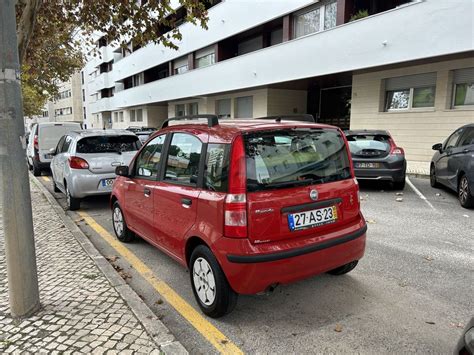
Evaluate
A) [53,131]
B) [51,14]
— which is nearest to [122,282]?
[51,14]

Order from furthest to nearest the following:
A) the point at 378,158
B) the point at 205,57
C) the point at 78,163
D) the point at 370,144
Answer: the point at 205,57, the point at 370,144, the point at 378,158, the point at 78,163

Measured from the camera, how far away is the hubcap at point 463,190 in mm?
6796

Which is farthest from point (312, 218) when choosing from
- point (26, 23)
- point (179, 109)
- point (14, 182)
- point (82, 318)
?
point (179, 109)

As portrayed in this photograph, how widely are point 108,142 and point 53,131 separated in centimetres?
658

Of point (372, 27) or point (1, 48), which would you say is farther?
point (372, 27)

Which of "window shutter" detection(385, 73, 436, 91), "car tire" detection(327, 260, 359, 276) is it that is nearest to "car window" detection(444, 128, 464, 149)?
"window shutter" detection(385, 73, 436, 91)

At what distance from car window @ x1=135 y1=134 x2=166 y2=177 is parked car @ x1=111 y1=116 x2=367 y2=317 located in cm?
41

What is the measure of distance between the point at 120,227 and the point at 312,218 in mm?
3250

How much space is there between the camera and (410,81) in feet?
40.9

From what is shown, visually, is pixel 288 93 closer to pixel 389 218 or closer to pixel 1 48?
pixel 389 218

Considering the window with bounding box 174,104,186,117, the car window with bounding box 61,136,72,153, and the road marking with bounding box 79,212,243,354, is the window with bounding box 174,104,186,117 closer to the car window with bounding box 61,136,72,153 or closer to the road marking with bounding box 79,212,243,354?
the car window with bounding box 61,136,72,153

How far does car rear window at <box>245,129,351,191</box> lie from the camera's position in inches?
118

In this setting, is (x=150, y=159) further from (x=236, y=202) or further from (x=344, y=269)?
(x=344, y=269)

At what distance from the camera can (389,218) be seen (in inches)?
252
